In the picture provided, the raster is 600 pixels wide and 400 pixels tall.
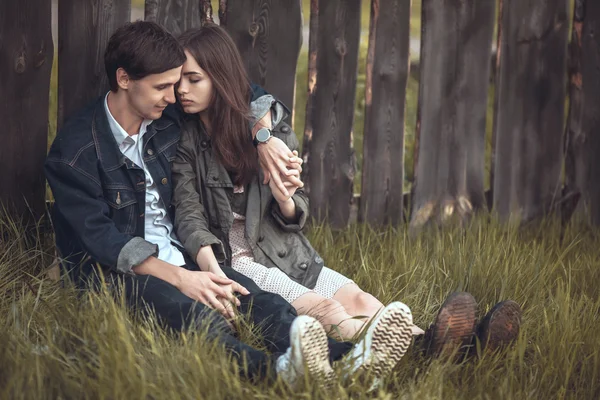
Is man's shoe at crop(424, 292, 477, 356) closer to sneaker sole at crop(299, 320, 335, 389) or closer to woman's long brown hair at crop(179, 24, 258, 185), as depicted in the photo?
sneaker sole at crop(299, 320, 335, 389)

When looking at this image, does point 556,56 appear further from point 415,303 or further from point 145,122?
point 145,122

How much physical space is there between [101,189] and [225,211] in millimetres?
544

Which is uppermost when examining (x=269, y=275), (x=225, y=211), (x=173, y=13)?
(x=173, y=13)

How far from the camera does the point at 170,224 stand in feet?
11.6

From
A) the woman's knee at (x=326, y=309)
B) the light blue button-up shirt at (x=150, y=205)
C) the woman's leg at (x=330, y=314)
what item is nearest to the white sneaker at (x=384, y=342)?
the woman's leg at (x=330, y=314)

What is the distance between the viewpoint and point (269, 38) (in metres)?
4.11

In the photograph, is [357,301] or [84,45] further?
[84,45]

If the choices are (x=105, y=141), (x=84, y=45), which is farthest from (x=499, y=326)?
(x=84, y=45)

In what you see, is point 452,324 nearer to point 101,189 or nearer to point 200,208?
point 200,208

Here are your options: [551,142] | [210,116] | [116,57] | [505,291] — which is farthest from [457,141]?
[116,57]

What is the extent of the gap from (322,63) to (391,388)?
1977 millimetres

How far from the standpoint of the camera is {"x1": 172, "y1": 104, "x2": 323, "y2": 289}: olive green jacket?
3508 millimetres

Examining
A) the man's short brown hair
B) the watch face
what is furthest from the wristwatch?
the man's short brown hair

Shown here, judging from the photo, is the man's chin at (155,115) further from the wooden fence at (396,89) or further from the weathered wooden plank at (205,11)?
the weathered wooden plank at (205,11)
